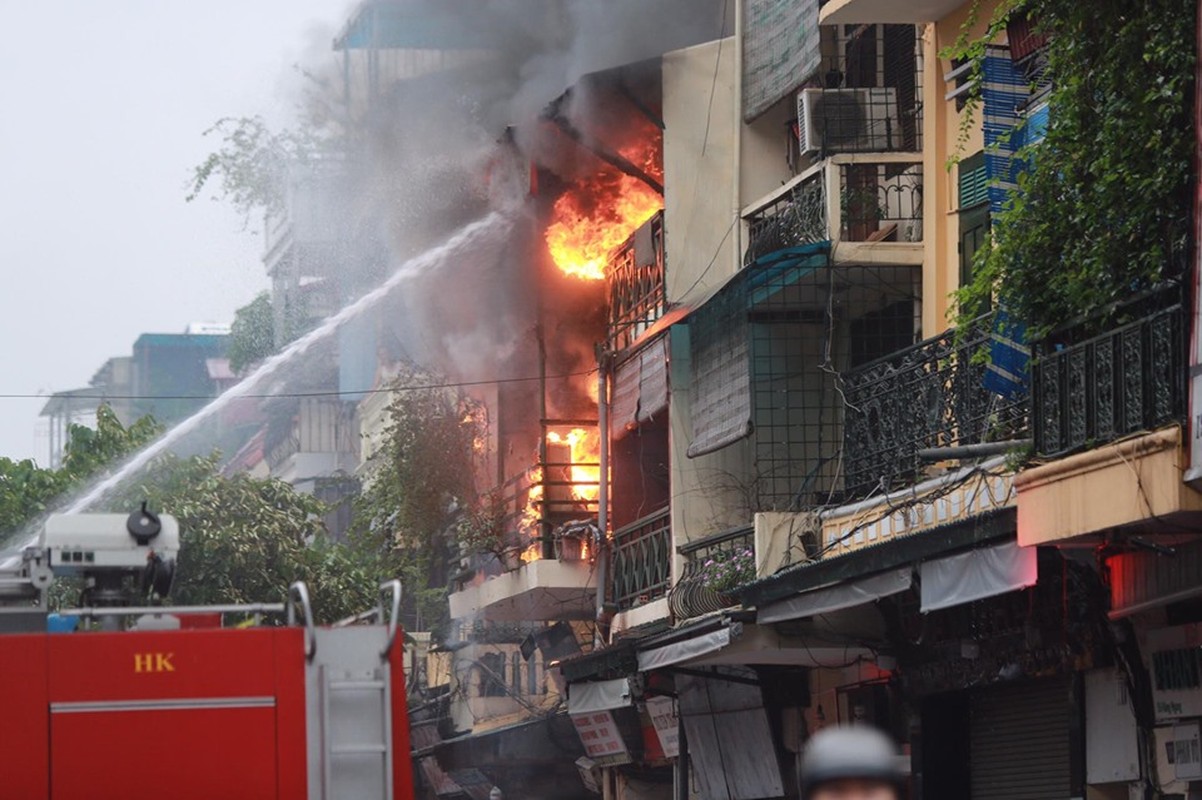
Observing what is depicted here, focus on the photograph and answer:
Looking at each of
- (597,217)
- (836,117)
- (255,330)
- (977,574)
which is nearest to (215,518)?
(597,217)

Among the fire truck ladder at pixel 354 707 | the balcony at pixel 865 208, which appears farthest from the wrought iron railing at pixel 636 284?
the fire truck ladder at pixel 354 707

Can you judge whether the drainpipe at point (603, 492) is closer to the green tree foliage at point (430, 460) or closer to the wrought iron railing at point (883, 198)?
the green tree foliage at point (430, 460)

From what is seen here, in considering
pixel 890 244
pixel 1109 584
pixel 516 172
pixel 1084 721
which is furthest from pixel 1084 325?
pixel 516 172

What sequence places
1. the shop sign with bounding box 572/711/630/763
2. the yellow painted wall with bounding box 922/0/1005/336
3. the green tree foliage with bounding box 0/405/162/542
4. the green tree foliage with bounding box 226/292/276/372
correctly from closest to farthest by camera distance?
1. the yellow painted wall with bounding box 922/0/1005/336
2. the shop sign with bounding box 572/711/630/763
3. the green tree foliage with bounding box 0/405/162/542
4. the green tree foliage with bounding box 226/292/276/372

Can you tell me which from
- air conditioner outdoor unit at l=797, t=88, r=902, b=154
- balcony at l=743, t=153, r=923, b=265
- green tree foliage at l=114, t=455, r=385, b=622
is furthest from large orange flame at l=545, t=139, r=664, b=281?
balcony at l=743, t=153, r=923, b=265

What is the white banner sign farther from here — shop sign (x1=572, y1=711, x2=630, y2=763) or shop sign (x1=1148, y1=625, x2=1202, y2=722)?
shop sign (x1=1148, y1=625, x2=1202, y2=722)

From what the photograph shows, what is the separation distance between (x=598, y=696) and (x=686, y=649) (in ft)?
16.8

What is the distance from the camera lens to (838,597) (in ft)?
56.6

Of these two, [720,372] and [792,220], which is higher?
[792,220]

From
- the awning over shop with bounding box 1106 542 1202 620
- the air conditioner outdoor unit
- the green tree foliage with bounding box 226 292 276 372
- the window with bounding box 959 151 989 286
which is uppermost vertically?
the green tree foliage with bounding box 226 292 276 372

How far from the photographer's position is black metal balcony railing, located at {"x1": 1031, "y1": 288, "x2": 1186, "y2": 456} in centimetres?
1266

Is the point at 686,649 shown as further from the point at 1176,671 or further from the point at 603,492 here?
the point at 603,492

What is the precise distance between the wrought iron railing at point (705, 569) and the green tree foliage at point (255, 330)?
37.7m

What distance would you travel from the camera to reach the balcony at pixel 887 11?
1936 centimetres
